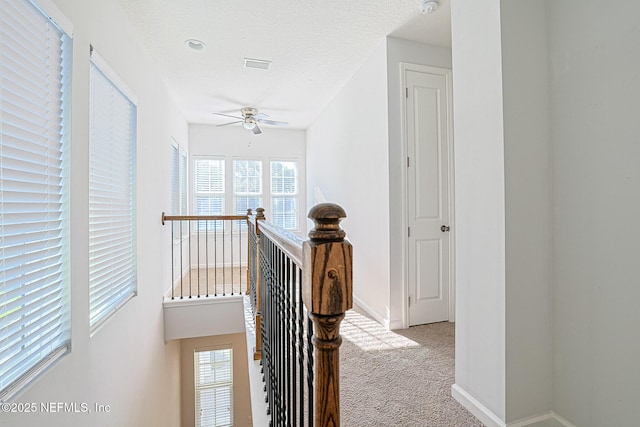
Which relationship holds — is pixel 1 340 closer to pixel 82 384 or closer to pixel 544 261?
pixel 82 384

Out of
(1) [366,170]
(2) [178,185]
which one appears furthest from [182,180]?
(1) [366,170]

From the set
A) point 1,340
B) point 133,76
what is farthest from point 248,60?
point 1,340

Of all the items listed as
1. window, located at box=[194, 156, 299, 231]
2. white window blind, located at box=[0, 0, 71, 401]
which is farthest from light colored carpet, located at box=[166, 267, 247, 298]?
white window blind, located at box=[0, 0, 71, 401]

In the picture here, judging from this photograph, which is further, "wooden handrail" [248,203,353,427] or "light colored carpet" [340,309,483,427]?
"light colored carpet" [340,309,483,427]

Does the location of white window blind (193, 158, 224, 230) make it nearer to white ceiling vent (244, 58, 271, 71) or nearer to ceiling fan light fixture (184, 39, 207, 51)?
white ceiling vent (244, 58, 271, 71)

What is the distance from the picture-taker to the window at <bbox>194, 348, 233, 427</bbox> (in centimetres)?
488

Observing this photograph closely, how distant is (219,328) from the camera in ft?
12.5

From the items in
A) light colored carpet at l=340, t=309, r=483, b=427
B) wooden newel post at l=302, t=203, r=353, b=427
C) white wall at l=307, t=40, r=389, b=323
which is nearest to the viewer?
wooden newel post at l=302, t=203, r=353, b=427

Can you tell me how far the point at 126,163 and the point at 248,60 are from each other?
5.46 feet

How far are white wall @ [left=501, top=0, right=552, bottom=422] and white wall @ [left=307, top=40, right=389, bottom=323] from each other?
52.1 inches

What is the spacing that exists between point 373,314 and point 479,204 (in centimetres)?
182

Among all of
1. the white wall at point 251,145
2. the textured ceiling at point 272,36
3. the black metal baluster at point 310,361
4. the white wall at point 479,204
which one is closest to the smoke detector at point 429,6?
the textured ceiling at point 272,36

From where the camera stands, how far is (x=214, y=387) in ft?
16.4

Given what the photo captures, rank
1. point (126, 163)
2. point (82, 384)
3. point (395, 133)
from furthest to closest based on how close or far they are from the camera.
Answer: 1. point (395, 133)
2. point (126, 163)
3. point (82, 384)
